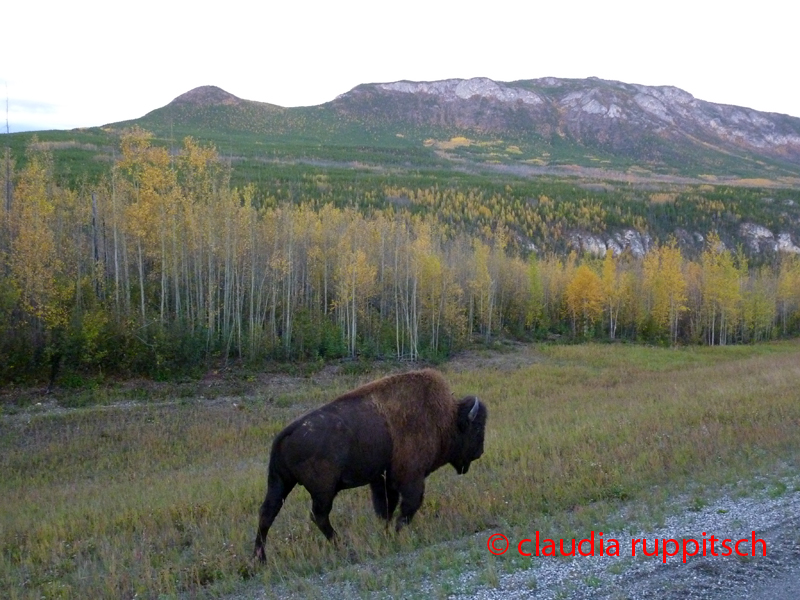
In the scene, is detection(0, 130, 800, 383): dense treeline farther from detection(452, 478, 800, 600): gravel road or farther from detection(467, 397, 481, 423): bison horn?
detection(452, 478, 800, 600): gravel road

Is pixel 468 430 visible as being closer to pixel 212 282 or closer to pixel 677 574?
pixel 677 574

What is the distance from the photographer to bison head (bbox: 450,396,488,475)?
26.7 feet

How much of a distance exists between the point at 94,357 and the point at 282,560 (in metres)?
20.3

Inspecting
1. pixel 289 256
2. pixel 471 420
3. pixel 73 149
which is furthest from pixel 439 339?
pixel 73 149

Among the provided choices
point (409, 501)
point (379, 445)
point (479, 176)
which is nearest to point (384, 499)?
point (409, 501)

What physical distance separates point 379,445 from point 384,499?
0.98 metres

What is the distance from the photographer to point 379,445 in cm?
734

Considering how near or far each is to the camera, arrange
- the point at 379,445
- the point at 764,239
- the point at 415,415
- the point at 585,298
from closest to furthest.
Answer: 1. the point at 379,445
2. the point at 415,415
3. the point at 585,298
4. the point at 764,239

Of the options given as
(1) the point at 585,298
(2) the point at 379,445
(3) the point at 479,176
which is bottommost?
(1) the point at 585,298

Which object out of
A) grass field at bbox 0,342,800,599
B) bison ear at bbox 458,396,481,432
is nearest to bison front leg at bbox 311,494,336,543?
grass field at bbox 0,342,800,599

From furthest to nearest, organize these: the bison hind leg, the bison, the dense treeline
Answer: the dense treeline → the bison hind leg → the bison

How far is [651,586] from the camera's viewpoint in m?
5.40

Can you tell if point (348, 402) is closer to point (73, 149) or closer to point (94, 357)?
point (94, 357)

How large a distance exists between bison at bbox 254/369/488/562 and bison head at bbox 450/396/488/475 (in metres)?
0.01
